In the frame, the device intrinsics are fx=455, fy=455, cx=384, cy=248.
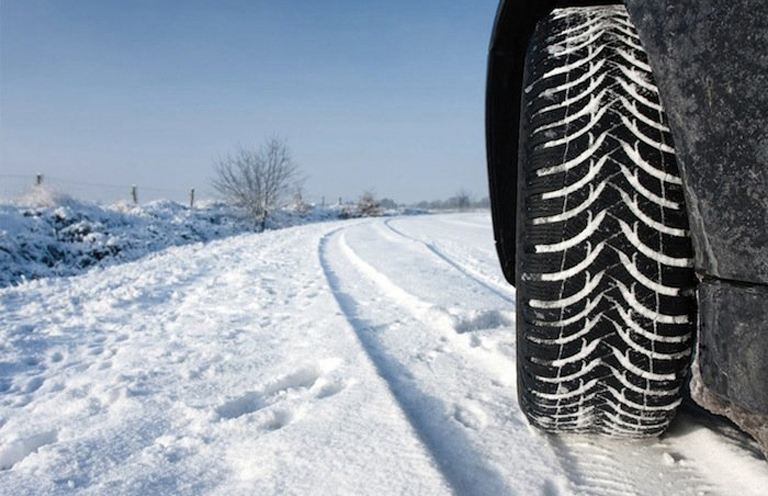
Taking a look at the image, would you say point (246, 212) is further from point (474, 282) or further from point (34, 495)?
point (34, 495)

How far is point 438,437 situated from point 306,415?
387 millimetres

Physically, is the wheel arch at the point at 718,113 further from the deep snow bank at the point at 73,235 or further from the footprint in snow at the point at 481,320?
the deep snow bank at the point at 73,235

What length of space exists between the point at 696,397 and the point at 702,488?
301mm

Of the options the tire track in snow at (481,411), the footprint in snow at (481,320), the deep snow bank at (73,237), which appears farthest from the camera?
the deep snow bank at (73,237)

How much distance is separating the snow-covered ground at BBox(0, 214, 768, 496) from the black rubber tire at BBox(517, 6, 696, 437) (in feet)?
0.58

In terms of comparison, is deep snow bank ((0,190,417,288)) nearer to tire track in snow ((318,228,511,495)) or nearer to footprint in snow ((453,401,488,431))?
tire track in snow ((318,228,511,495))

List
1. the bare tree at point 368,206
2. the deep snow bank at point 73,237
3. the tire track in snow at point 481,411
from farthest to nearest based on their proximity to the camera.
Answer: the bare tree at point 368,206
the deep snow bank at point 73,237
the tire track in snow at point 481,411

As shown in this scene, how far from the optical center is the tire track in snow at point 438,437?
0.96m

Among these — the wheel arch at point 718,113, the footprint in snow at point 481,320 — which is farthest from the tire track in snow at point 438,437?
the wheel arch at point 718,113

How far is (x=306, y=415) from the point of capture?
130cm

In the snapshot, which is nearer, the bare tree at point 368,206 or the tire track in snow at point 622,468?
the tire track in snow at point 622,468

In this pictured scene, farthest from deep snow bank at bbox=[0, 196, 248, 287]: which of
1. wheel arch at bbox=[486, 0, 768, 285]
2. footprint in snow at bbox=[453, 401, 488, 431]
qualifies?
wheel arch at bbox=[486, 0, 768, 285]

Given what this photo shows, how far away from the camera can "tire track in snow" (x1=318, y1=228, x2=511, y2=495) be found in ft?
3.16

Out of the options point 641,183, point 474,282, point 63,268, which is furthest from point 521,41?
point 63,268
